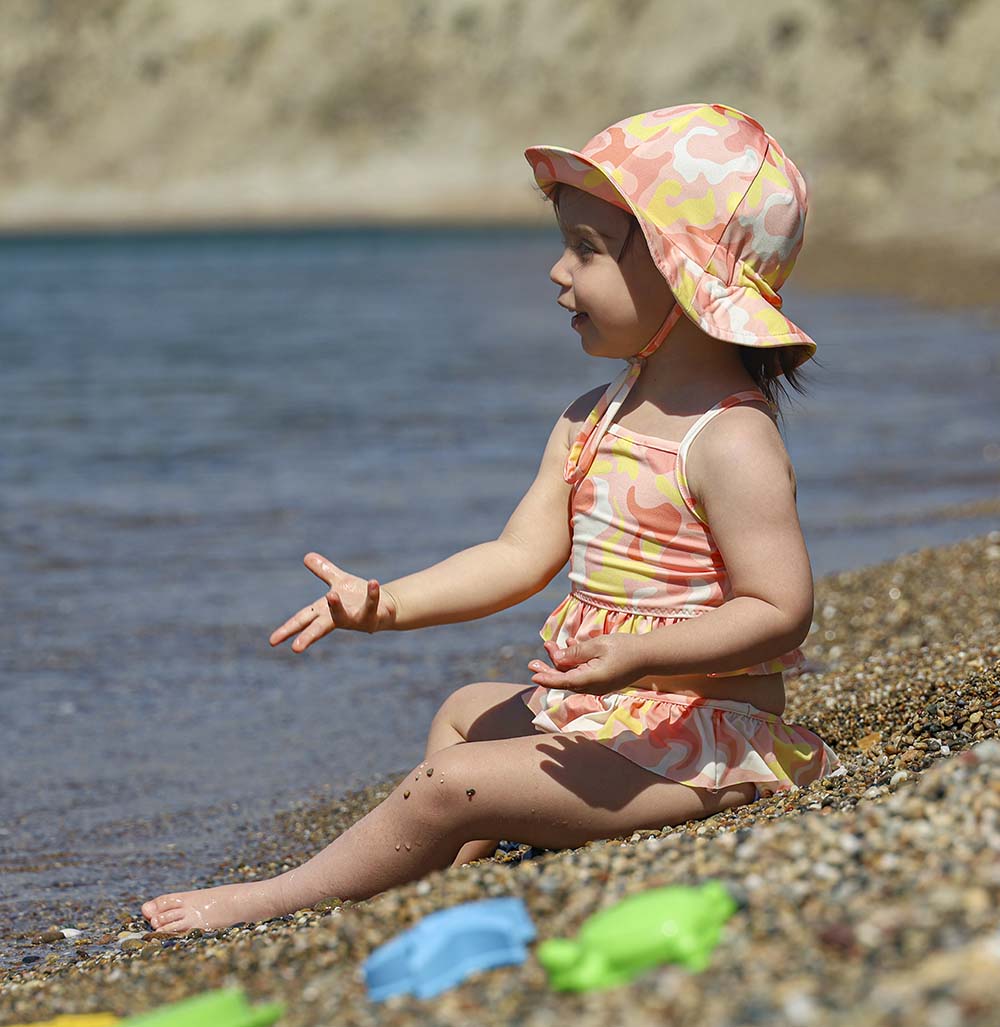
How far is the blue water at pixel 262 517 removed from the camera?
437cm

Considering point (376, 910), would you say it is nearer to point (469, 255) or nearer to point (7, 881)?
point (7, 881)

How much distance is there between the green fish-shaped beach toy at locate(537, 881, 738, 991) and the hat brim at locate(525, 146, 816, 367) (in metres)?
1.37

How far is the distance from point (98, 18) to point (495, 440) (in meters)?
61.5

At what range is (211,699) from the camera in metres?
5.09

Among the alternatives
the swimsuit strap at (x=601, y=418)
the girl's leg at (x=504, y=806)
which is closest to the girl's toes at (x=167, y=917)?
the girl's leg at (x=504, y=806)

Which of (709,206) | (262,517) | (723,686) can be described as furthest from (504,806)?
(262,517)

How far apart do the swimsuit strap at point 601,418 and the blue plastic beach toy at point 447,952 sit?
1351mm

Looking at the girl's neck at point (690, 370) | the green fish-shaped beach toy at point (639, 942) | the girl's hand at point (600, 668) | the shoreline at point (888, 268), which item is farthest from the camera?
the shoreline at point (888, 268)

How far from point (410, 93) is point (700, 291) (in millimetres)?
59704

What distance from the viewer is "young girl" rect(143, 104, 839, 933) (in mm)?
3000

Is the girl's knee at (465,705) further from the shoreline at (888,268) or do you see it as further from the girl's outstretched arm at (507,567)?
the shoreline at (888,268)

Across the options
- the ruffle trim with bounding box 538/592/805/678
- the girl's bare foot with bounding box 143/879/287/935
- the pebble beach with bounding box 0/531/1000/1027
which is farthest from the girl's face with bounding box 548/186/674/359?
the girl's bare foot with bounding box 143/879/287/935

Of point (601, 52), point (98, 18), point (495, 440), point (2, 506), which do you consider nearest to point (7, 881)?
point (2, 506)

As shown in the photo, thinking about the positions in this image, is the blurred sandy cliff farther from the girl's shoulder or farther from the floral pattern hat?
the girl's shoulder
